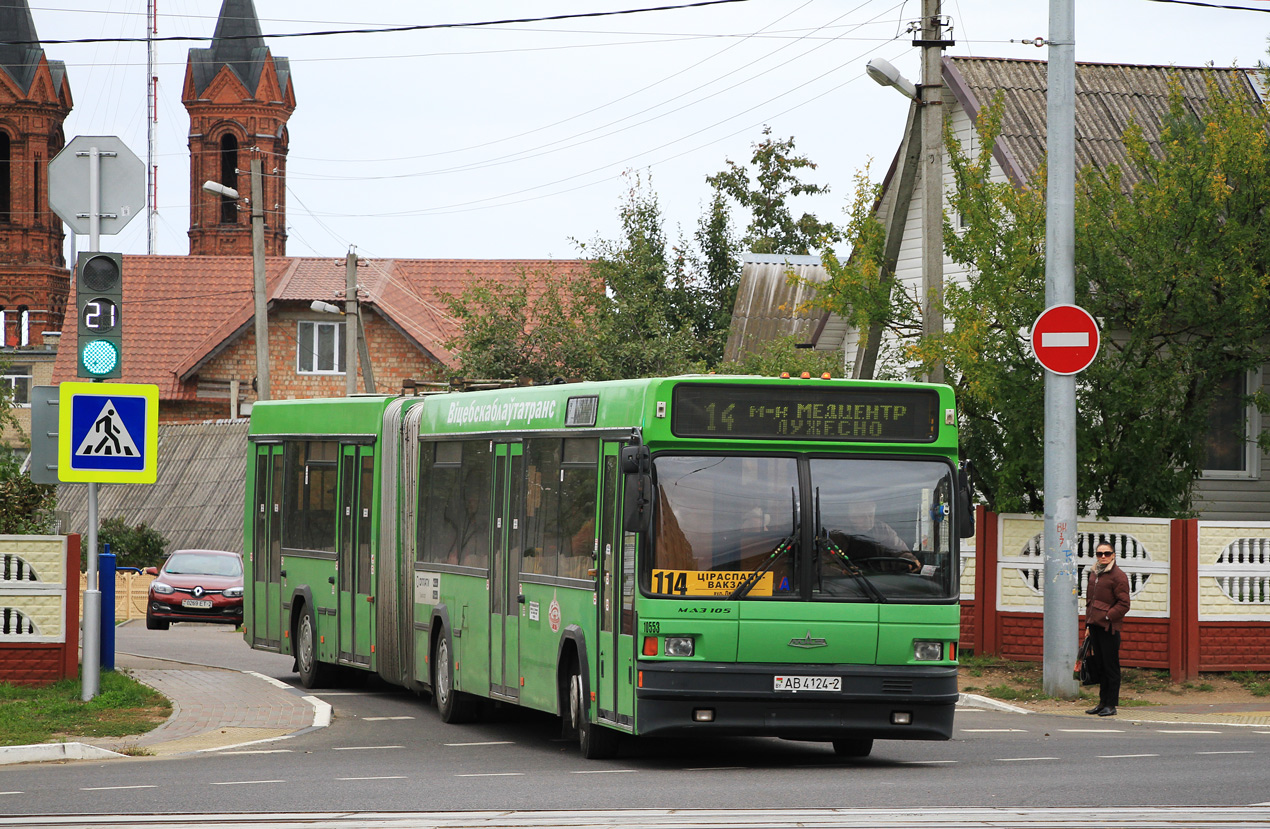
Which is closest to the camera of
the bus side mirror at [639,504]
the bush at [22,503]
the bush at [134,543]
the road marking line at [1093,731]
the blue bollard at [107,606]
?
the bus side mirror at [639,504]

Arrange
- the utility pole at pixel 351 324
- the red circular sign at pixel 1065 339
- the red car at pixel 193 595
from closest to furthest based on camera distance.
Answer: the red circular sign at pixel 1065 339 < the red car at pixel 193 595 < the utility pole at pixel 351 324

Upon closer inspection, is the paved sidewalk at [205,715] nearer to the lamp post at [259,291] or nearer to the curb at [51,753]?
the curb at [51,753]

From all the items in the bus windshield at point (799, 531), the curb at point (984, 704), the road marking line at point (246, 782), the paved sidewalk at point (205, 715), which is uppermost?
the bus windshield at point (799, 531)

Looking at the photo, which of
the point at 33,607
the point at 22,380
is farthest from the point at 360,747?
the point at 22,380

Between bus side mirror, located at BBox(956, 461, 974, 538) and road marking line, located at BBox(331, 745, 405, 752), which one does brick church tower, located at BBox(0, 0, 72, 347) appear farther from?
bus side mirror, located at BBox(956, 461, 974, 538)

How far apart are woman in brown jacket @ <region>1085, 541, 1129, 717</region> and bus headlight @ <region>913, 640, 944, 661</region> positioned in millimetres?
5373

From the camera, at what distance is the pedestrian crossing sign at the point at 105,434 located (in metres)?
16.4

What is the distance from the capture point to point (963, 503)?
13.2 metres

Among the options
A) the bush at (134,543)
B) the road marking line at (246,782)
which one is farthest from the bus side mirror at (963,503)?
the bush at (134,543)

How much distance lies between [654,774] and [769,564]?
61.1 inches

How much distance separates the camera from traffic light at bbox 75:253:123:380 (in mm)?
16422

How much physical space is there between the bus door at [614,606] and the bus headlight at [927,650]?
1897 millimetres

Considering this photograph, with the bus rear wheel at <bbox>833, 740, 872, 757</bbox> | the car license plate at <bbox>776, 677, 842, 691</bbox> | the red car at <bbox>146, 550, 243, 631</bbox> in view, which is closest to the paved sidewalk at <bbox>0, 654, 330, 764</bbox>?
the bus rear wheel at <bbox>833, 740, 872, 757</bbox>

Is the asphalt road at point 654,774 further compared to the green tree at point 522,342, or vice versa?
the green tree at point 522,342
